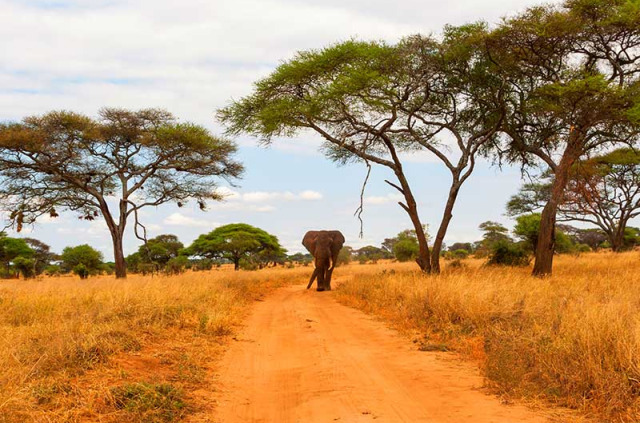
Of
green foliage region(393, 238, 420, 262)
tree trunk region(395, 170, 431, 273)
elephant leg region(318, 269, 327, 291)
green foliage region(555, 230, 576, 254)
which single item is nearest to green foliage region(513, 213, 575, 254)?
green foliage region(555, 230, 576, 254)

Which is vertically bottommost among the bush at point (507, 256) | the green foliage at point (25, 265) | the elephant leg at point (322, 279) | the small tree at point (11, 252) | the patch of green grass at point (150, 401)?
the patch of green grass at point (150, 401)

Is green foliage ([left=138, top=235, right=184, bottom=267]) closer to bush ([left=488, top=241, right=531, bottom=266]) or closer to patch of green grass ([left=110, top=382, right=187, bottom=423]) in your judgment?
bush ([left=488, top=241, right=531, bottom=266])

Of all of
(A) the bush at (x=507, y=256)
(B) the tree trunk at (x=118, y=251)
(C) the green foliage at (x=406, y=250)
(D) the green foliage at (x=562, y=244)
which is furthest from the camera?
(C) the green foliage at (x=406, y=250)

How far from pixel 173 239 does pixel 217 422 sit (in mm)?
44027

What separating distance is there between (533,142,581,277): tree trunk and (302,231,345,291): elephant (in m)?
6.79

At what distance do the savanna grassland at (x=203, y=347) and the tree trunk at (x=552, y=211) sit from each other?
19.5 feet

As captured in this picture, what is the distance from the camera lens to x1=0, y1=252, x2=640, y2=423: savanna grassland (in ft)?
15.6

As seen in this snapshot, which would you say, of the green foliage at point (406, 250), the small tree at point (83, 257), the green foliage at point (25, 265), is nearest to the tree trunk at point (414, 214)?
the green foliage at point (406, 250)

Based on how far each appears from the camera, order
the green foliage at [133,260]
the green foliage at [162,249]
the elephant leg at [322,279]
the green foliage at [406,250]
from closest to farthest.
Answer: the elephant leg at [322,279] → the green foliage at [406,250] → the green foliage at [162,249] → the green foliage at [133,260]

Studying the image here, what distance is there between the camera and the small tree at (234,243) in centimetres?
4106

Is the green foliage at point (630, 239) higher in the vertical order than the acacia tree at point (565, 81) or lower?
lower

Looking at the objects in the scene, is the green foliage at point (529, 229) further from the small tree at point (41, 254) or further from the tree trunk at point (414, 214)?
the small tree at point (41, 254)

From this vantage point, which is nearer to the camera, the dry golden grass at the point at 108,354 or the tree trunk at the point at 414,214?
the dry golden grass at the point at 108,354

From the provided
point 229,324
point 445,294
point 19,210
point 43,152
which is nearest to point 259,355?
point 229,324
